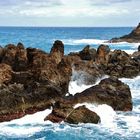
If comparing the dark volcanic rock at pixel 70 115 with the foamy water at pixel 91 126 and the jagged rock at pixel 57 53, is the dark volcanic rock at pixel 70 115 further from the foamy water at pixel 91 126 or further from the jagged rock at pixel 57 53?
the jagged rock at pixel 57 53

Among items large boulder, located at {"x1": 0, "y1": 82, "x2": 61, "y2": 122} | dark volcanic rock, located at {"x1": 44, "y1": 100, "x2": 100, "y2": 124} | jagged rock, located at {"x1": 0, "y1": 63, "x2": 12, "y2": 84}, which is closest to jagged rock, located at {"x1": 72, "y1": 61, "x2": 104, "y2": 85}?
jagged rock, located at {"x1": 0, "y1": 63, "x2": 12, "y2": 84}

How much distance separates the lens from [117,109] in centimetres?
4169

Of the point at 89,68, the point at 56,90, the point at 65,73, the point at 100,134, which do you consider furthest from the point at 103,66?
the point at 100,134

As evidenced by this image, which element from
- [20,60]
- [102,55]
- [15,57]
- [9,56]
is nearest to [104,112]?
[20,60]

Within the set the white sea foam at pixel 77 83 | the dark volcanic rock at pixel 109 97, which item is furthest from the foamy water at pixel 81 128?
the white sea foam at pixel 77 83

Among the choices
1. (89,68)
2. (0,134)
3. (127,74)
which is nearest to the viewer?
(0,134)

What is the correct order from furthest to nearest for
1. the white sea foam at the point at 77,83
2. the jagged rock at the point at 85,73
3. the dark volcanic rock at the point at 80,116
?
the jagged rock at the point at 85,73
the white sea foam at the point at 77,83
the dark volcanic rock at the point at 80,116

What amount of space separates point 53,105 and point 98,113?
407 centimetres

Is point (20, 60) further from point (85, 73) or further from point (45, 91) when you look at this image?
point (85, 73)

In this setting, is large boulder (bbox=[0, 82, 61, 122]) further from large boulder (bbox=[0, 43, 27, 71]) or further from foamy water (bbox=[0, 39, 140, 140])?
large boulder (bbox=[0, 43, 27, 71])

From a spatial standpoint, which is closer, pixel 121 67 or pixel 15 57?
pixel 15 57

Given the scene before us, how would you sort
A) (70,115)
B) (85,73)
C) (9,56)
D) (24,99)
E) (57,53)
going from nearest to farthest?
(70,115), (24,99), (9,56), (57,53), (85,73)

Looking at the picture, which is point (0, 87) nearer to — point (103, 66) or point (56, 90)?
point (56, 90)

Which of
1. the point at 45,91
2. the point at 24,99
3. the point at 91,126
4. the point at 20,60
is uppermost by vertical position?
the point at 20,60
